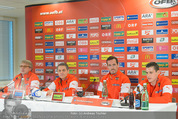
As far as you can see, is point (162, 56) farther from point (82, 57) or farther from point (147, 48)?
point (82, 57)

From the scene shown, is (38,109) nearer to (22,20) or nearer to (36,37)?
(36,37)

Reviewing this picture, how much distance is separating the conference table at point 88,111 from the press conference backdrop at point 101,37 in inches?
57.1

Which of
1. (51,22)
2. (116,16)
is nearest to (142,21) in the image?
(116,16)

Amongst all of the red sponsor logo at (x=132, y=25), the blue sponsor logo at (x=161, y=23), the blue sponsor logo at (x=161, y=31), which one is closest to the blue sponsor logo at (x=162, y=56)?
the blue sponsor logo at (x=161, y=31)

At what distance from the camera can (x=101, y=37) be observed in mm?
4207

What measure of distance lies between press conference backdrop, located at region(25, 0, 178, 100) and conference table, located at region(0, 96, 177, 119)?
4.76 ft

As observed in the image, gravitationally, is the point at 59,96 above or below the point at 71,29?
below

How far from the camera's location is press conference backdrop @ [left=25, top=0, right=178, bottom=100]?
369 cm

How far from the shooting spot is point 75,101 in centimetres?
233

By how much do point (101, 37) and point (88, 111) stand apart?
7.21ft

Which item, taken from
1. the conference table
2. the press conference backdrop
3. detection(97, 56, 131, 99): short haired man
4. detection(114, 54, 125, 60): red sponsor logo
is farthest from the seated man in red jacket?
detection(114, 54, 125, 60): red sponsor logo

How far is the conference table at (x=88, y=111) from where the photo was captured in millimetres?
2026

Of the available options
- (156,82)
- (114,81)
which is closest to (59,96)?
(156,82)

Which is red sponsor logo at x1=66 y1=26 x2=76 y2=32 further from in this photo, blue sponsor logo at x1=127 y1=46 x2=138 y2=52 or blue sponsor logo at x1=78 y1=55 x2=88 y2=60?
blue sponsor logo at x1=127 y1=46 x2=138 y2=52
